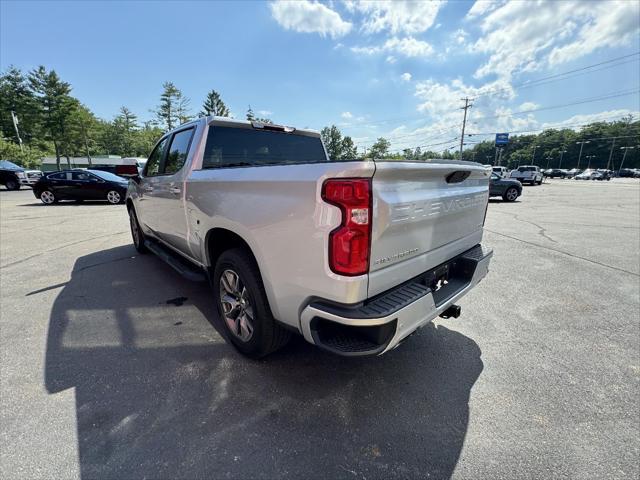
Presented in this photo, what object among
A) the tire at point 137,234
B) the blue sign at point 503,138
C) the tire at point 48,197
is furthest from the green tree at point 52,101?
the blue sign at point 503,138

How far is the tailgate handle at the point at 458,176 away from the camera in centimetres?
224

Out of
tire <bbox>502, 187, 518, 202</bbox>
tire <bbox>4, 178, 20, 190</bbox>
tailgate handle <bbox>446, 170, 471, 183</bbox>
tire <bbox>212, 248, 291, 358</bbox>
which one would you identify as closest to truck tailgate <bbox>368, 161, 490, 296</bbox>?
tailgate handle <bbox>446, 170, 471, 183</bbox>

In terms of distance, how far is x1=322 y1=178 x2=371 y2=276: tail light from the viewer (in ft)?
5.24

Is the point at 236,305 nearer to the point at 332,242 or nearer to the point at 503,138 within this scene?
the point at 332,242

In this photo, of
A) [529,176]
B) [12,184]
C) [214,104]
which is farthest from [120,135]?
[529,176]

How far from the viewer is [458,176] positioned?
7.64 ft

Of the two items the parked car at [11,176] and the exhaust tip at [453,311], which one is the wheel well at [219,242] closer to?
the exhaust tip at [453,311]

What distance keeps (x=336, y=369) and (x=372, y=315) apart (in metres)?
1.10

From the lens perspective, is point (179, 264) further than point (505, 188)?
No

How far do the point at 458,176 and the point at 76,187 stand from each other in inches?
638

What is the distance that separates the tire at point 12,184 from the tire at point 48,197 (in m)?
10.7

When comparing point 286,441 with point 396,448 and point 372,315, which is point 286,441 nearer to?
point 396,448

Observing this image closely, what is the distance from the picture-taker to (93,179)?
13.5 m

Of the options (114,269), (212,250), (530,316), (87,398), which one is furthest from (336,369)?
(114,269)
